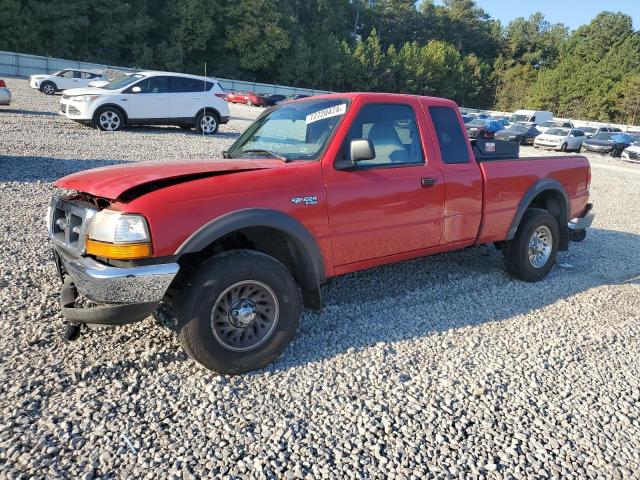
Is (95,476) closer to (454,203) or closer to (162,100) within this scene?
(454,203)

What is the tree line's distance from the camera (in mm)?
51844

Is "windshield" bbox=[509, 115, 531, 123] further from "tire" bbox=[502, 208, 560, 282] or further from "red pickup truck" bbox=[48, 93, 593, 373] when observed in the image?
"red pickup truck" bbox=[48, 93, 593, 373]

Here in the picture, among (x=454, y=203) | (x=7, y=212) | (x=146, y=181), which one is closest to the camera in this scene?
(x=146, y=181)

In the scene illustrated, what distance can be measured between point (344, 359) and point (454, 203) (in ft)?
5.94

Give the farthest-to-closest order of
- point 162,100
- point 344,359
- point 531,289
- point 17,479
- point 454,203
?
point 162,100
point 531,289
point 454,203
point 344,359
point 17,479

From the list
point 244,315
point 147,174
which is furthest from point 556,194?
point 147,174

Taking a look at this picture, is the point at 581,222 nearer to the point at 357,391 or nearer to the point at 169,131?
the point at 357,391

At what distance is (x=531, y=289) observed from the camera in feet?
16.9

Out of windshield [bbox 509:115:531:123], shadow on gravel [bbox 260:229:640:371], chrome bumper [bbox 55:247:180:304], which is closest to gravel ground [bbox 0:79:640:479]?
shadow on gravel [bbox 260:229:640:371]

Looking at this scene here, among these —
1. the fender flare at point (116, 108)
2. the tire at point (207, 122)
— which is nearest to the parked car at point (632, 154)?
the tire at point (207, 122)

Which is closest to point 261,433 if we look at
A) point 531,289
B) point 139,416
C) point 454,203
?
point 139,416

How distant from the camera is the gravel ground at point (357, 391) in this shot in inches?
99.1

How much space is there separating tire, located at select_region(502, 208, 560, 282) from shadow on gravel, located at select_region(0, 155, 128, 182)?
7582mm

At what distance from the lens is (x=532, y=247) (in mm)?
5355
